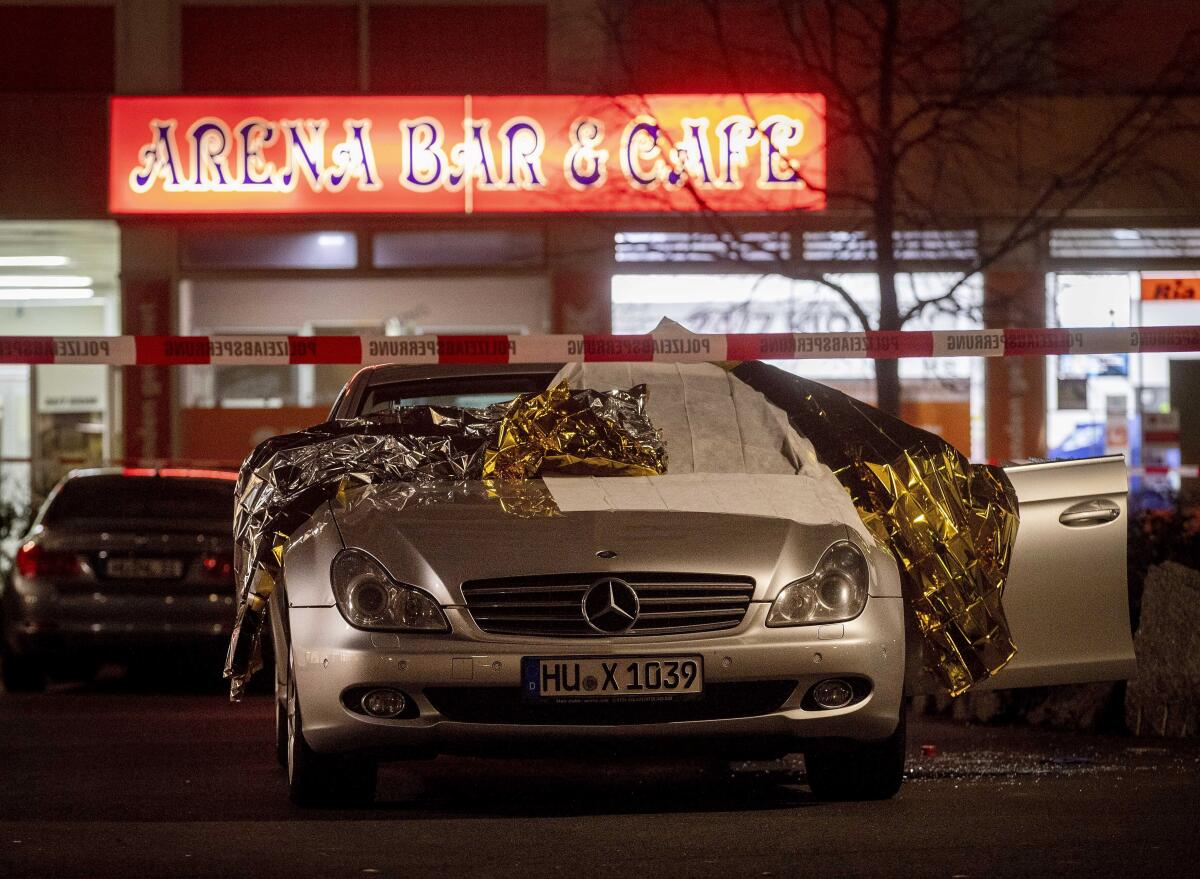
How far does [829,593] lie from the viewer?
6.34m

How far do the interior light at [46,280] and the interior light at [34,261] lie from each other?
0.21 meters

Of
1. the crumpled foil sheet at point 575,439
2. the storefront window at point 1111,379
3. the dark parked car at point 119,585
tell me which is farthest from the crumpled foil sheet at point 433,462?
the storefront window at point 1111,379

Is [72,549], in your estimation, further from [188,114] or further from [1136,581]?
[188,114]

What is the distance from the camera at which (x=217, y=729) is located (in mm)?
9766

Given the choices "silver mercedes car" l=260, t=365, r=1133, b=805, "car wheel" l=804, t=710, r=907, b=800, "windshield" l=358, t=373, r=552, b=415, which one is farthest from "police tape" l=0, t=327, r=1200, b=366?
"silver mercedes car" l=260, t=365, r=1133, b=805

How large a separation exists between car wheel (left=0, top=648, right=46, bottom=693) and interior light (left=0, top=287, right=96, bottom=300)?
9803mm

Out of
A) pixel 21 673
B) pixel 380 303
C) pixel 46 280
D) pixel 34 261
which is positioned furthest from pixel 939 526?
pixel 46 280

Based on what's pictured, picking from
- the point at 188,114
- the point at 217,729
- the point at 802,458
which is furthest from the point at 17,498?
the point at 802,458

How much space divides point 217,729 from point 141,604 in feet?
7.21

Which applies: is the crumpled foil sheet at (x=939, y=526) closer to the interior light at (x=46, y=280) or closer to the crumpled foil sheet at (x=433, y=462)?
the crumpled foil sheet at (x=433, y=462)

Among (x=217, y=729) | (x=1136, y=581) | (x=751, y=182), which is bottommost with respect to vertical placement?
(x=217, y=729)

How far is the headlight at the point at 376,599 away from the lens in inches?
244

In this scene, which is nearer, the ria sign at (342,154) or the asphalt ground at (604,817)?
the asphalt ground at (604,817)

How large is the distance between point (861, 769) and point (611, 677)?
981 millimetres
